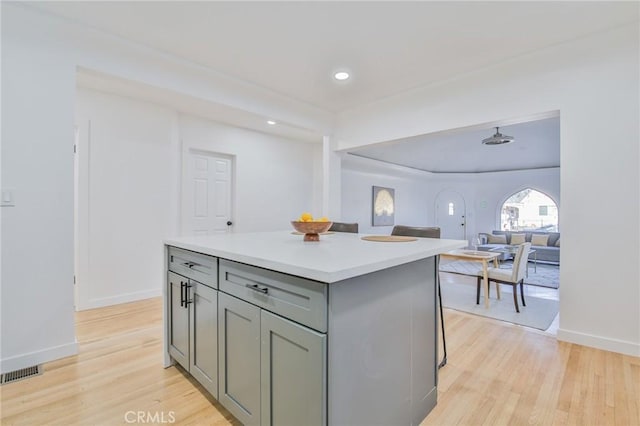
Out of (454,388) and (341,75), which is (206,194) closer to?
(341,75)

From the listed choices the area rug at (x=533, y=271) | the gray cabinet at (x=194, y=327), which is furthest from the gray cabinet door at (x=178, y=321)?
the area rug at (x=533, y=271)

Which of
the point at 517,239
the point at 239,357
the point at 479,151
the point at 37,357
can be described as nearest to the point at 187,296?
the point at 239,357

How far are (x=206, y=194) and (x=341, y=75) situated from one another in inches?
98.4

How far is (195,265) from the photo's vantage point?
70.5 inches

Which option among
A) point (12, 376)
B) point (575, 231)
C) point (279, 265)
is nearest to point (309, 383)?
point (279, 265)

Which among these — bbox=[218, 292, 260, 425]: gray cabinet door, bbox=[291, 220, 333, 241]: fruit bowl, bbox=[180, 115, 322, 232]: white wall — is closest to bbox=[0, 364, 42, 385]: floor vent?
bbox=[218, 292, 260, 425]: gray cabinet door

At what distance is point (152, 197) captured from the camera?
379cm

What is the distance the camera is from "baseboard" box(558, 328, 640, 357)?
2328 mm

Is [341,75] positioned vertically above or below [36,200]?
above

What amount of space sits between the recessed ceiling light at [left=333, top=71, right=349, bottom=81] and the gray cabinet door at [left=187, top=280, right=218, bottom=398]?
100 inches

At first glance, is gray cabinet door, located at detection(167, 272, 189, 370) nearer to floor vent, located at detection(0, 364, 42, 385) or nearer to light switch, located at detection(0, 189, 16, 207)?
floor vent, located at detection(0, 364, 42, 385)

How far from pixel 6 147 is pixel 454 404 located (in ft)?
10.8

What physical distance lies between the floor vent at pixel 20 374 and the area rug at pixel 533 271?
5.62 metres

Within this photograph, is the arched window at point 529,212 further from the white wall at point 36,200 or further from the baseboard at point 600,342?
the white wall at point 36,200
